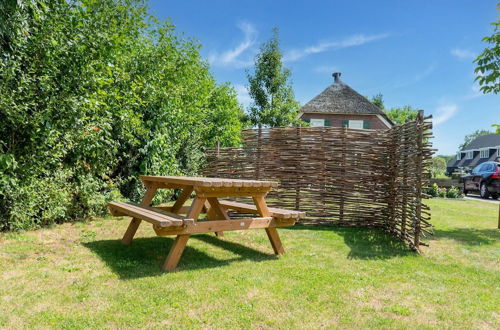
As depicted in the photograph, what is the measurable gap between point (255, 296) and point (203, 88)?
9.86 m

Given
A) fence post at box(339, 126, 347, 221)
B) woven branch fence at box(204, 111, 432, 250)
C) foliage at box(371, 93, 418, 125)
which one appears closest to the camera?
woven branch fence at box(204, 111, 432, 250)

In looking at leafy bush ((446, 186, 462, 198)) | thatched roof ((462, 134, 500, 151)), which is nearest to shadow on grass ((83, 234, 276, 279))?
leafy bush ((446, 186, 462, 198))

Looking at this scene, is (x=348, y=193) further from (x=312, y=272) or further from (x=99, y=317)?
(x=99, y=317)

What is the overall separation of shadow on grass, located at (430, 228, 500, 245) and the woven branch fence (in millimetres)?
558

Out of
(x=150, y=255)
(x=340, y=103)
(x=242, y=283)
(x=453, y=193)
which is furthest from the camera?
(x=340, y=103)

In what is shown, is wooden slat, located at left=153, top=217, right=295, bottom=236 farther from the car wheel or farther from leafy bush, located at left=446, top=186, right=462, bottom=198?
the car wheel

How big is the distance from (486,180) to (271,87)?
1159 cm

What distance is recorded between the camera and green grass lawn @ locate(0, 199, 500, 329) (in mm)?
2580

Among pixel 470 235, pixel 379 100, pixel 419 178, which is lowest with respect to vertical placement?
pixel 470 235

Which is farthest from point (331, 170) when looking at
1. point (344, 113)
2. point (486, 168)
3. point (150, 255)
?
point (344, 113)

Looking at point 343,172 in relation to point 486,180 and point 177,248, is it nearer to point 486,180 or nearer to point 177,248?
point 177,248

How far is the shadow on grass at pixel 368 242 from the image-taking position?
4662mm

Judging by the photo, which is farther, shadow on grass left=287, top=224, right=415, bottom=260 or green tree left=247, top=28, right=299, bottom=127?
green tree left=247, top=28, right=299, bottom=127

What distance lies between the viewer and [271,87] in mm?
19594
